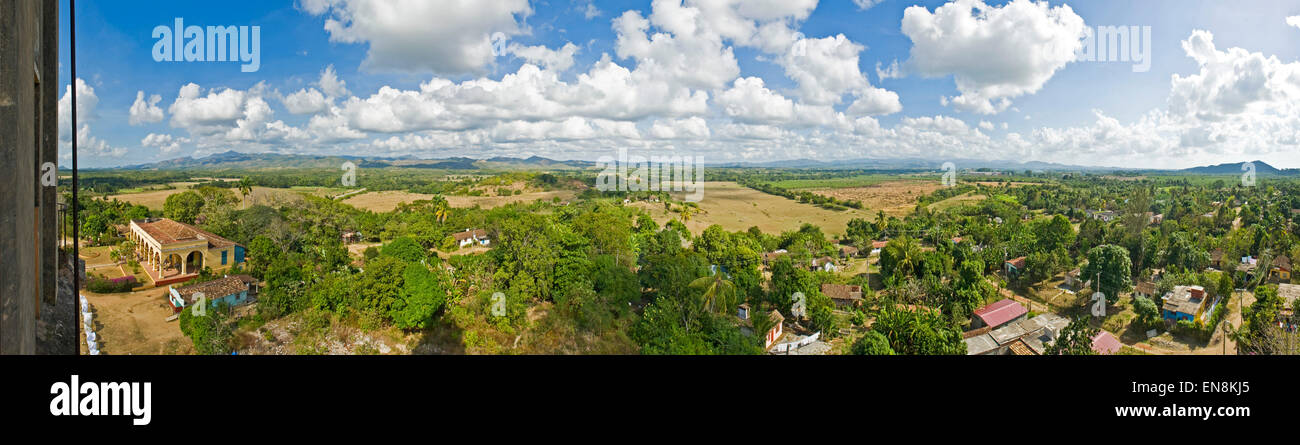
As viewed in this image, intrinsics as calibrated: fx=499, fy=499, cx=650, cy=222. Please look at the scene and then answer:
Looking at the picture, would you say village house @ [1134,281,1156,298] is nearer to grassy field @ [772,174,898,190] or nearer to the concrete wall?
the concrete wall

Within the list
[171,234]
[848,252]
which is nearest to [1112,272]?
[848,252]

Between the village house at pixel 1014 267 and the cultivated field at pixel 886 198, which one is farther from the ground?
the cultivated field at pixel 886 198

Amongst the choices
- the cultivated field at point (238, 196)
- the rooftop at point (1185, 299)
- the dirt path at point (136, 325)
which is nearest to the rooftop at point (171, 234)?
the dirt path at point (136, 325)

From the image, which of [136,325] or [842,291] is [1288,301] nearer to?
[842,291]

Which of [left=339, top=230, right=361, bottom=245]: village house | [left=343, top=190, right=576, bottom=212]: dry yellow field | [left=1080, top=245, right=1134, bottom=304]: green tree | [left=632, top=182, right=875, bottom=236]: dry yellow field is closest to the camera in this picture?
[left=1080, top=245, right=1134, bottom=304]: green tree

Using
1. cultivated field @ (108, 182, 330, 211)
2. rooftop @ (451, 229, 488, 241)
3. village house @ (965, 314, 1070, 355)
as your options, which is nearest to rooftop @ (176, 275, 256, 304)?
rooftop @ (451, 229, 488, 241)

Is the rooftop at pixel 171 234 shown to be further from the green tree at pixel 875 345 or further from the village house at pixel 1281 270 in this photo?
the village house at pixel 1281 270

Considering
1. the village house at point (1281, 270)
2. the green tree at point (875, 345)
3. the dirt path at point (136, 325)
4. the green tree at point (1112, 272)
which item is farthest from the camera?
the village house at point (1281, 270)
